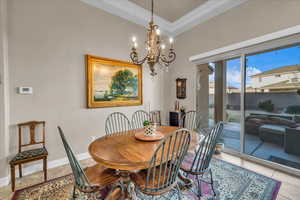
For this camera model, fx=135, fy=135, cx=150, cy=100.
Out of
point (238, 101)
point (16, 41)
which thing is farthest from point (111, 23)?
point (238, 101)

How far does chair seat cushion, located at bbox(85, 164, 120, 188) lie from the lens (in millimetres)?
1421

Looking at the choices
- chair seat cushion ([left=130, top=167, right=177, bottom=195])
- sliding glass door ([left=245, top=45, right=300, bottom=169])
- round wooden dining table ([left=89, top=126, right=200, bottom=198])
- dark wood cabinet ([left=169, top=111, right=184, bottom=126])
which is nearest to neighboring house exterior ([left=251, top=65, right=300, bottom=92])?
sliding glass door ([left=245, top=45, right=300, bottom=169])

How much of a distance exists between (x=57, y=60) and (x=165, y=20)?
2.90 m

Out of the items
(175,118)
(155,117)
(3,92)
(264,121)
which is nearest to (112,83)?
(155,117)

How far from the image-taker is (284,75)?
2.46 m

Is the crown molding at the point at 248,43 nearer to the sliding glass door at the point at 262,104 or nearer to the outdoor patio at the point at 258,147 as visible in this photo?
the sliding glass door at the point at 262,104

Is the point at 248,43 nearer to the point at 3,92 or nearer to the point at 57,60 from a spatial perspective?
the point at 57,60

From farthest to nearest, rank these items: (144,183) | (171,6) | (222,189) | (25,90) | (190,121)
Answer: (190,121) → (171,6) → (25,90) → (222,189) → (144,183)

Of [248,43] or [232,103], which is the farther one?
[232,103]

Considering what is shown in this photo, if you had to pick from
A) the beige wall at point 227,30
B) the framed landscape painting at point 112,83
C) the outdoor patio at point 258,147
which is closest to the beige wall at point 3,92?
the framed landscape painting at point 112,83

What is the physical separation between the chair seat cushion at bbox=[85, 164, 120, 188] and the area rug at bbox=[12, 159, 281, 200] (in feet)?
1.74

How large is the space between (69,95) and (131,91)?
4.63 feet

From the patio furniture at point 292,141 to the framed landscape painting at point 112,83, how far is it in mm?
3082

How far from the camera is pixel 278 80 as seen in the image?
2531 millimetres
